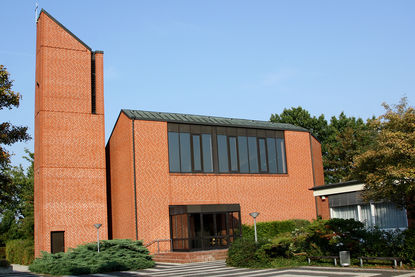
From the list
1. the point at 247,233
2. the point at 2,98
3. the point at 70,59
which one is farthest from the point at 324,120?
the point at 2,98

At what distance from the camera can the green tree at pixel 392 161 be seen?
45.4 ft

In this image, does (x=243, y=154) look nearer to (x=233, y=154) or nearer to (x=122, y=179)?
(x=233, y=154)

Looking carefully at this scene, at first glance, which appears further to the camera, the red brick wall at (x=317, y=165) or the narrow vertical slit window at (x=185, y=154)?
the red brick wall at (x=317, y=165)

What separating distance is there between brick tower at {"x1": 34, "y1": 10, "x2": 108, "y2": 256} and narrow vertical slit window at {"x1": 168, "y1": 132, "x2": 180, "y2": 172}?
4185mm

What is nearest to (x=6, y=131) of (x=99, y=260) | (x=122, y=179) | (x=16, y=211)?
(x=99, y=260)

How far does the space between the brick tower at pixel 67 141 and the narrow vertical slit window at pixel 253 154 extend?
9.62 m

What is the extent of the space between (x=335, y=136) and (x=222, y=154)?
21.7m

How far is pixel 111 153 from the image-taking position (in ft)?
99.3

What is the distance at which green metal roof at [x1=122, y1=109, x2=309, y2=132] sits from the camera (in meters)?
27.9

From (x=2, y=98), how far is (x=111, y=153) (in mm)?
14736

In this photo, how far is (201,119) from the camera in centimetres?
3038

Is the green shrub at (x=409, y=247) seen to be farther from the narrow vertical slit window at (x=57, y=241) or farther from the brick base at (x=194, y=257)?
the narrow vertical slit window at (x=57, y=241)

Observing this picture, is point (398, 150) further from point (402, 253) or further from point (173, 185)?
point (173, 185)

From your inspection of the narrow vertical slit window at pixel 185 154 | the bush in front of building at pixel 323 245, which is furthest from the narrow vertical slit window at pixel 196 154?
the bush in front of building at pixel 323 245
